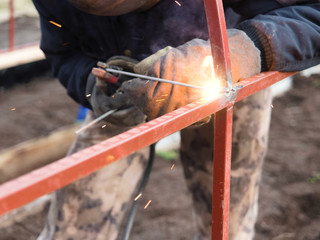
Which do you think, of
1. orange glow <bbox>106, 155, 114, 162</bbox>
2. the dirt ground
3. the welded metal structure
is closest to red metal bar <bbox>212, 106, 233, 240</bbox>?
the welded metal structure

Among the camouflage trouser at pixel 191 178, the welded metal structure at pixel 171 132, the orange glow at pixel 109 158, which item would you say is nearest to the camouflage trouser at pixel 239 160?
the camouflage trouser at pixel 191 178

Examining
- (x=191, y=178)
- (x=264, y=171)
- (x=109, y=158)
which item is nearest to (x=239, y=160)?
(x=191, y=178)

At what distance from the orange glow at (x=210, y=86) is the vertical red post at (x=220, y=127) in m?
0.02

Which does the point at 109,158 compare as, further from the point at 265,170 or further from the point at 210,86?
the point at 265,170

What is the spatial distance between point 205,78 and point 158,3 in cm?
38

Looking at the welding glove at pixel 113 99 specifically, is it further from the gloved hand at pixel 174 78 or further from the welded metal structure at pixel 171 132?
the welded metal structure at pixel 171 132

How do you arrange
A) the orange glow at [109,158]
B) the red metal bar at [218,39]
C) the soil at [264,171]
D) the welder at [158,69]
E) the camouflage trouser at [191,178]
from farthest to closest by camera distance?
the soil at [264,171]
the camouflage trouser at [191,178]
the welder at [158,69]
the red metal bar at [218,39]
the orange glow at [109,158]

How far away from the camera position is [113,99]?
139 cm

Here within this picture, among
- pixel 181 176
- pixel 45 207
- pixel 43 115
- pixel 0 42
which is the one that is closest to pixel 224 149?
pixel 45 207

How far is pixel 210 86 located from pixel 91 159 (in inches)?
15.4

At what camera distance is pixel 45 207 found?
2.53 meters

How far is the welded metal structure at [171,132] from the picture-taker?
2.16ft

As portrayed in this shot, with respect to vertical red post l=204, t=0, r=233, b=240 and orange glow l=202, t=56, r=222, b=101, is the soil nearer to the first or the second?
vertical red post l=204, t=0, r=233, b=240

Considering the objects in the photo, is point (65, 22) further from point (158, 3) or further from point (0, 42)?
point (0, 42)
